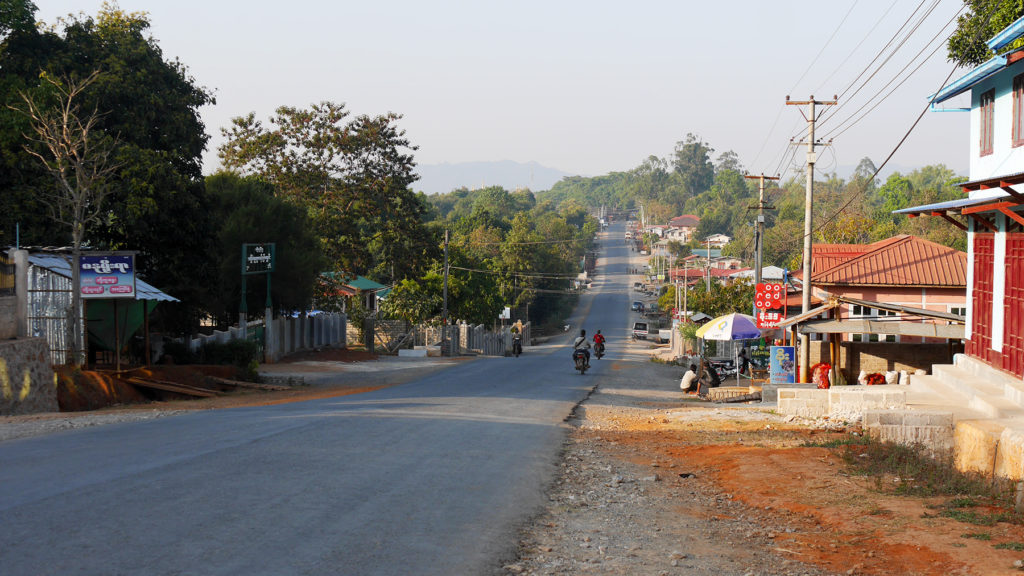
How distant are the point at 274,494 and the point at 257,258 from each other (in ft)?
85.8

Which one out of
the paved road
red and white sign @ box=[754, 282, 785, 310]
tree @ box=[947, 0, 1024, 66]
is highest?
tree @ box=[947, 0, 1024, 66]

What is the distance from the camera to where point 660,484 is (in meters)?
11.1

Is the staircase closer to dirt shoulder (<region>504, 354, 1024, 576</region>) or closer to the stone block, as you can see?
dirt shoulder (<region>504, 354, 1024, 576</region>)

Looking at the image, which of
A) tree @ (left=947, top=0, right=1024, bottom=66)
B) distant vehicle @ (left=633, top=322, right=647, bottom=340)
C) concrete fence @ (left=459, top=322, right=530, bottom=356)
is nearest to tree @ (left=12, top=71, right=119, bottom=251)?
tree @ (left=947, top=0, right=1024, bottom=66)

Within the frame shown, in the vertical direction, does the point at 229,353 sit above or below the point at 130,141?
below

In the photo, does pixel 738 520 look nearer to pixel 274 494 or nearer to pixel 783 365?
pixel 274 494

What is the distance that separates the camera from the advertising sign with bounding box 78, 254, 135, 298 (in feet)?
68.1

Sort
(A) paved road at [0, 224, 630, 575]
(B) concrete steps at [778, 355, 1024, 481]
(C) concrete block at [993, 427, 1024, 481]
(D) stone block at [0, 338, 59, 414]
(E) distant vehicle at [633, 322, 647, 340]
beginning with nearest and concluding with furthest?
(A) paved road at [0, 224, 630, 575]
(C) concrete block at [993, 427, 1024, 481]
(B) concrete steps at [778, 355, 1024, 481]
(D) stone block at [0, 338, 59, 414]
(E) distant vehicle at [633, 322, 647, 340]

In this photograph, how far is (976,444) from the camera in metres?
11.1

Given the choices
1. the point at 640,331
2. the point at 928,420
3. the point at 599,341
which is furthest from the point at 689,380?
the point at 640,331

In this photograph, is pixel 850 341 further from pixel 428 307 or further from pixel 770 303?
pixel 428 307

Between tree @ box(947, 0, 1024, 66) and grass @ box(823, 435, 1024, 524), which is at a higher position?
tree @ box(947, 0, 1024, 66)

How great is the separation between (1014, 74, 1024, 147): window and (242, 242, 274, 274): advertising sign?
24892 mm

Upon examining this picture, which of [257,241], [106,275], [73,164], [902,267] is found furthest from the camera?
[257,241]
